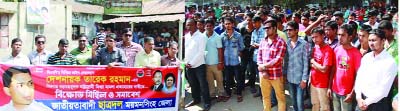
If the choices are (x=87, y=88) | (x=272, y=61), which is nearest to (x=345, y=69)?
(x=272, y=61)

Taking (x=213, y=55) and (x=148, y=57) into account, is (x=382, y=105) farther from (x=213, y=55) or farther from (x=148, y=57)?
(x=148, y=57)

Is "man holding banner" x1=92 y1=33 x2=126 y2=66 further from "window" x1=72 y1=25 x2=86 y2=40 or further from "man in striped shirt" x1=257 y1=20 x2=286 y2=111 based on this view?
"window" x1=72 y1=25 x2=86 y2=40

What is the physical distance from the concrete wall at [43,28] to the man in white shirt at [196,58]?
1235 cm

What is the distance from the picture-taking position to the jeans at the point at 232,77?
6918mm

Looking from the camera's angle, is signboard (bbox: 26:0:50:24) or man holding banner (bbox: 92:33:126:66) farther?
signboard (bbox: 26:0:50:24)

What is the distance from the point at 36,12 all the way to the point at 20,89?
12969mm

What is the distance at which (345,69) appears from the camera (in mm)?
4645

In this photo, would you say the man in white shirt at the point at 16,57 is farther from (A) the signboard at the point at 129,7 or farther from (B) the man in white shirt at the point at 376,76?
(A) the signboard at the point at 129,7

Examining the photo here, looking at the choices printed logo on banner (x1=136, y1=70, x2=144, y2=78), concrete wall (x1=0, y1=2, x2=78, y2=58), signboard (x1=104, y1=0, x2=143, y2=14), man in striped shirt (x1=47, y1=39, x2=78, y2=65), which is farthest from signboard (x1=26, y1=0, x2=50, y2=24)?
printed logo on banner (x1=136, y1=70, x2=144, y2=78)

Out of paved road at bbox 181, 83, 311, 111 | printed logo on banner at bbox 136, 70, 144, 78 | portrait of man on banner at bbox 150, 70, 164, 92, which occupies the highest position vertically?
printed logo on banner at bbox 136, 70, 144, 78

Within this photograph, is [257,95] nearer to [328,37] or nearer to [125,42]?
[328,37]

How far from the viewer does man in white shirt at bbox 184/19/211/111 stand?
21.6 feet

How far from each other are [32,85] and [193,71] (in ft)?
7.88

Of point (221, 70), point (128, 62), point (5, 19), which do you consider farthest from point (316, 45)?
point (5, 19)
